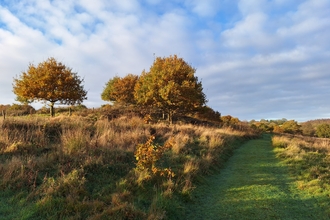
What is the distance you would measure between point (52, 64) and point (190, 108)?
47.3 ft

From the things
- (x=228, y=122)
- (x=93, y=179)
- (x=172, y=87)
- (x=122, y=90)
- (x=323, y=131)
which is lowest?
(x=93, y=179)

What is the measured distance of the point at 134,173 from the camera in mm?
7184

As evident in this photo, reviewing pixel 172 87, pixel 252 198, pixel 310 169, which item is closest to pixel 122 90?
pixel 172 87

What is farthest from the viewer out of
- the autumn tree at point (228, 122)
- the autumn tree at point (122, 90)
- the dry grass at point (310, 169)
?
the autumn tree at point (122, 90)

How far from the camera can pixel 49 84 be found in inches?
947

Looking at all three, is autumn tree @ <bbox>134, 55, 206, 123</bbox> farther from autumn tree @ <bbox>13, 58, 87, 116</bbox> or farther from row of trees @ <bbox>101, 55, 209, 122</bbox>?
autumn tree @ <bbox>13, 58, 87, 116</bbox>

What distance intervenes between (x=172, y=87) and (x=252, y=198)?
703 inches

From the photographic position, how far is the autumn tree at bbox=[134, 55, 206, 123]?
24.3 metres

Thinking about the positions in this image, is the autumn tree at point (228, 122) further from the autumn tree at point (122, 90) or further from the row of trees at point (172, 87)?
the autumn tree at point (122, 90)

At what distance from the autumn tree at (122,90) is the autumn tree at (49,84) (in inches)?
635

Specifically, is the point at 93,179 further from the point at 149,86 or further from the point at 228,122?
the point at 228,122

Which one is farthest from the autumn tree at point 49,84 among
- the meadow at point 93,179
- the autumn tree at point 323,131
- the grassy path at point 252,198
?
the autumn tree at point 323,131

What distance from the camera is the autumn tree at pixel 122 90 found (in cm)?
4234

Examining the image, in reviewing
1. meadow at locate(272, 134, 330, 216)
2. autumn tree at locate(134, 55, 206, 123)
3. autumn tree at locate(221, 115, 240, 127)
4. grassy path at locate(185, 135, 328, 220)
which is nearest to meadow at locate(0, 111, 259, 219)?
grassy path at locate(185, 135, 328, 220)
